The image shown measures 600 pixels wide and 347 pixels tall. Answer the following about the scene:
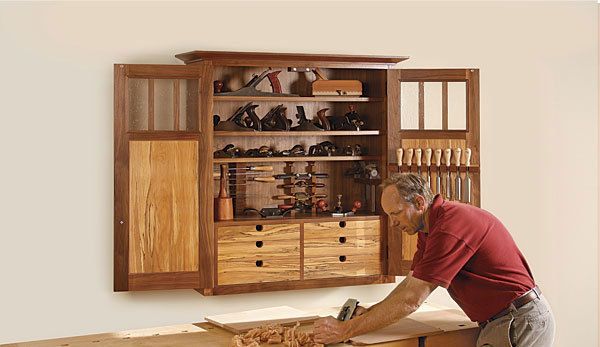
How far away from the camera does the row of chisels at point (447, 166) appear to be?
20.9 feet

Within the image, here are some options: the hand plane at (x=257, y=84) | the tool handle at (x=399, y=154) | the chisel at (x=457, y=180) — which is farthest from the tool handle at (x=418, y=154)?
the hand plane at (x=257, y=84)

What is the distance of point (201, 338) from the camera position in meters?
4.38

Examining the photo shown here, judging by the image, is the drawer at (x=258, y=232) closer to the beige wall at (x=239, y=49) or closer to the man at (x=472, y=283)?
the beige wall at (x=239, y=49)

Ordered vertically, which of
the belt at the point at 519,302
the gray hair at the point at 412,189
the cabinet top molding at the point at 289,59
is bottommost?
the belt at the point at 519,302

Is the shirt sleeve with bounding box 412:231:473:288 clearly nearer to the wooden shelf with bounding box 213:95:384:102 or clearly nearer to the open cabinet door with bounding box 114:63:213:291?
the open cabinet door with bounding box 114:63:213:291

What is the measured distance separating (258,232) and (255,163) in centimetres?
60

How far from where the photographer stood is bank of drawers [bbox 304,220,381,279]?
6.42 m

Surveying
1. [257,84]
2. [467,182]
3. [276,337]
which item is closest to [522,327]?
[276,337]

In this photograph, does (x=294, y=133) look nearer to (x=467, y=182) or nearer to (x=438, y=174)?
(x=438, y=174)

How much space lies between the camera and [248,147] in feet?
21.7

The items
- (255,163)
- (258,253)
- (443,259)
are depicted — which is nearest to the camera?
(443,259)

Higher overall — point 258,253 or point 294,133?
point 294,133

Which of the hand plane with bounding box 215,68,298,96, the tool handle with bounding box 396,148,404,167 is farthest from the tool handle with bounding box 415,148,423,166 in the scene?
the hand plane with bounding box 215,68,298,96

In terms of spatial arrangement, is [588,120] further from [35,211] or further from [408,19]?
[35,211]
